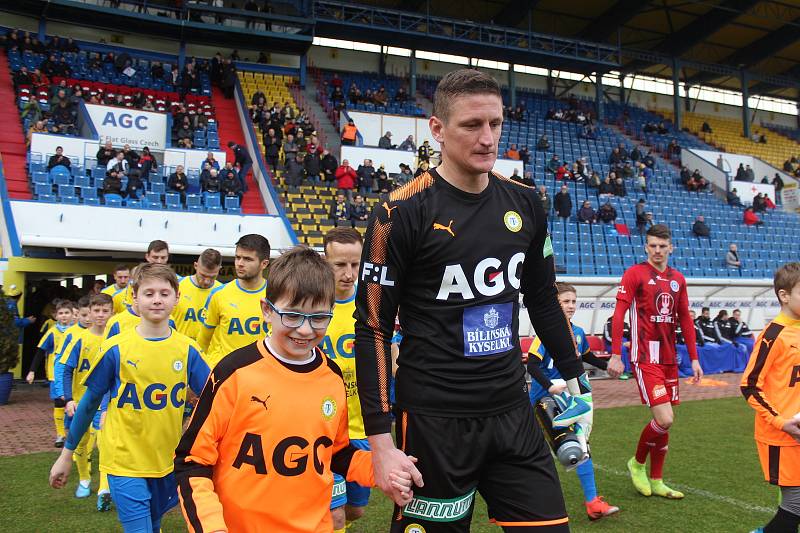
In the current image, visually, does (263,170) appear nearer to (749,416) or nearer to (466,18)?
(749,416)

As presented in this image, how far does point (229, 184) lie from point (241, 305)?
1373cm

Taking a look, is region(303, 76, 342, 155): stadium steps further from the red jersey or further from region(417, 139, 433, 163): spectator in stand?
the red jersey

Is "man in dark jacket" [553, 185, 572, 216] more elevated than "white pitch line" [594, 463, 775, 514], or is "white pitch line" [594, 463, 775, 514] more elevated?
"man in dark jacket" [553, 185, 572, 216]

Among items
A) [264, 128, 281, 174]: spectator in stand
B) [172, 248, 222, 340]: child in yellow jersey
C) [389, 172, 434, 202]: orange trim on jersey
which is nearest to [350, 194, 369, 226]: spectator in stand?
[264, 128, 281, 174]: spectator in stand

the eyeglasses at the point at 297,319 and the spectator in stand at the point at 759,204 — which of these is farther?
the spectator in stand at the point at 759,204

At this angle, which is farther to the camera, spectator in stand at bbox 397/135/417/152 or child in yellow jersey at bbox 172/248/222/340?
spectator in stand at bbox 397/135/417/152

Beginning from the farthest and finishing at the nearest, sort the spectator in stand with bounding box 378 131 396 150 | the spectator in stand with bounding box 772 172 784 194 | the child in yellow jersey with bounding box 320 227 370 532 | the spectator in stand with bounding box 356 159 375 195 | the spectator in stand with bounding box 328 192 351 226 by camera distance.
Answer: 1. the spectator in stand with bounding box 772 172 784 194
2. the spectator in stand with bounding box 378 131 396 150
3. the spectator in stand with bounding box 356 159 375 195
4. the spectator in stand with bounding box 328 192 351 226
5. the child in yellow jersey with bounding box 320 227 370 532

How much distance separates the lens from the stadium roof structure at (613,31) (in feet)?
100

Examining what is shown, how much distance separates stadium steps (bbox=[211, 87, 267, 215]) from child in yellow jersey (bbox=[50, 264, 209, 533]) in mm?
15540

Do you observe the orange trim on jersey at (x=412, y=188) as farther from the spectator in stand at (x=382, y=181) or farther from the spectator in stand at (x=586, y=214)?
the spectator in stand at (x=586, y=214)

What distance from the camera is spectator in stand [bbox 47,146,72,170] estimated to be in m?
17.2

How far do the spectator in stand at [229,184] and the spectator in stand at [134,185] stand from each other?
215 centimetres

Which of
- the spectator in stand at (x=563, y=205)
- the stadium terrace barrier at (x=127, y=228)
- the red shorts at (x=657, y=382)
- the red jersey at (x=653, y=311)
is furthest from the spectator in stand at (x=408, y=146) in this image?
the red shorts at (x=657, y=382)

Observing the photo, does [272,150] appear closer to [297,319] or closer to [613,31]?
[297,319]
